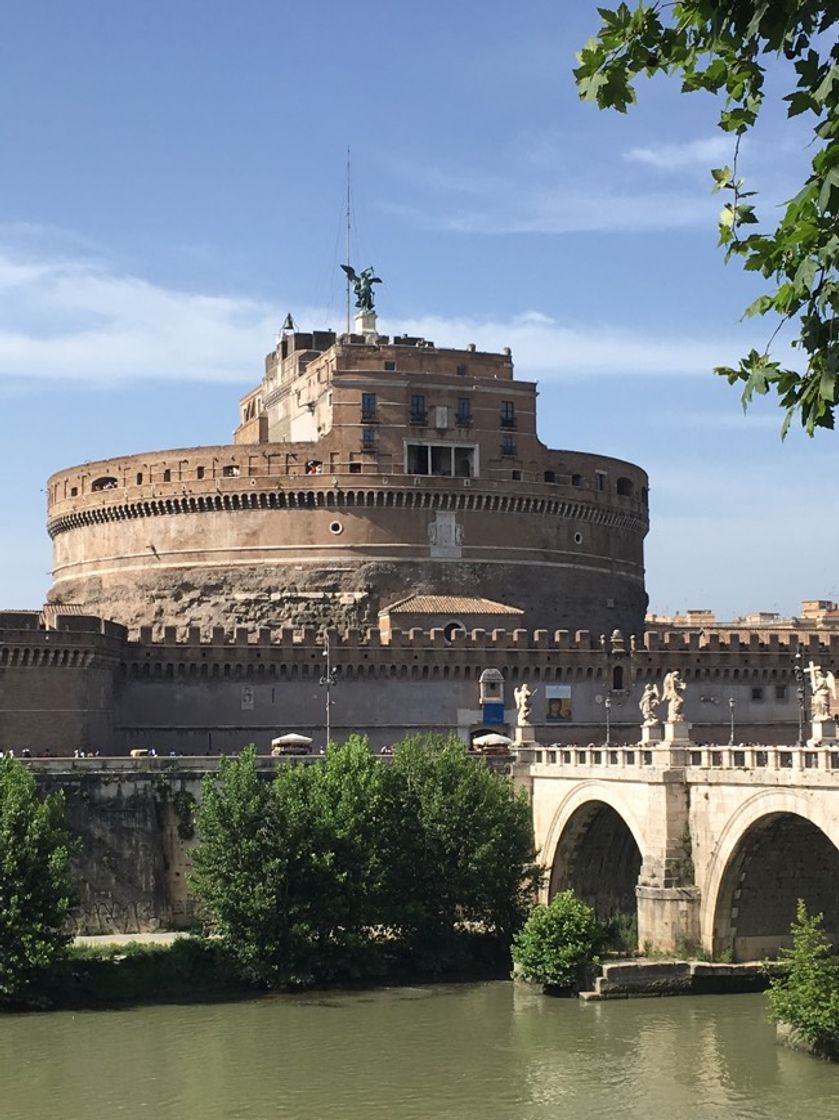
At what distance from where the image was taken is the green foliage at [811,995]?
29.7 meters

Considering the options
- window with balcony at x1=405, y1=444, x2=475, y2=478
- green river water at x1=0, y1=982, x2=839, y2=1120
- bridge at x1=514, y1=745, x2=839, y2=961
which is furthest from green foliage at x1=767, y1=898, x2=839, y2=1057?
window with balcony at x1=405, y1=444, x2=475, y2=478

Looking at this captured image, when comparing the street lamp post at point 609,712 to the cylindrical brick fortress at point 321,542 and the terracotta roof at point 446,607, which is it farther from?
the cylindrical brick fortress at point 321,542

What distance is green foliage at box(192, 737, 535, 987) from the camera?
1483 inches

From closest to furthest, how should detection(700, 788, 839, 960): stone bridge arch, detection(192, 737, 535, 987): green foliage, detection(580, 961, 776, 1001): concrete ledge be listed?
1. detection(700, 788, 839, 960): stone bridge arch
2. detection(580, 961, 776, 1001): concrete ledge
3. detection(192, 737, 535, 987): green foliage

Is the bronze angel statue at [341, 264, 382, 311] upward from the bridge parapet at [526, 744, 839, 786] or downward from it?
upward

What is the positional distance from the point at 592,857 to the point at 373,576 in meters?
20.8

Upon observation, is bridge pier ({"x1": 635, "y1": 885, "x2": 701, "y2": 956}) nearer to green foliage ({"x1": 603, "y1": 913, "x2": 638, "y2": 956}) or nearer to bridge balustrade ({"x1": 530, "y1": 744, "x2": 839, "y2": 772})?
green foliage ({"x1": 603, "y1": 913, "x2": 638, "y2": 956})

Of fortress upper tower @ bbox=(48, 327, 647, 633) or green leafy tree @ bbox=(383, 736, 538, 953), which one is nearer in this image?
green leafy tree @ bbox=(383, 736, 538, 953)

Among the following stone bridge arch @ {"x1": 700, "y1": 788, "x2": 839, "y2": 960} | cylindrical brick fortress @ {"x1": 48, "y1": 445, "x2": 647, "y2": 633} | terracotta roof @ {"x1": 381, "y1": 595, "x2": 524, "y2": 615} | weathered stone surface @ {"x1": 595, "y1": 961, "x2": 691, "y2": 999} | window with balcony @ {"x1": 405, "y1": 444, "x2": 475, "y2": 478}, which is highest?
window with balcony @ {"x1": 405, "y1": 444, "x2": 475, "y2": 478}

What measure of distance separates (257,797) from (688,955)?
401 inches

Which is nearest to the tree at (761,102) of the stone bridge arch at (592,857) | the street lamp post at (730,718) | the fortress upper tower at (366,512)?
the stone bridge arch at (592,857)

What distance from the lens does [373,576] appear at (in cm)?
6184

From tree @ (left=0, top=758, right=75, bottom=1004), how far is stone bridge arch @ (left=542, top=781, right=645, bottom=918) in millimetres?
12360

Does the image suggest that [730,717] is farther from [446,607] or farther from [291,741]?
[291,741]
